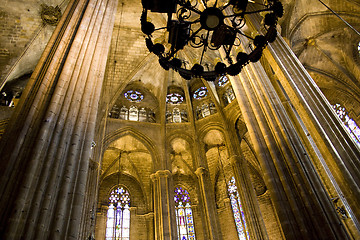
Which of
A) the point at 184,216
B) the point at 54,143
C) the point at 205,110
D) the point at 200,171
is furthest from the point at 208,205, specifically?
the point at 54,143

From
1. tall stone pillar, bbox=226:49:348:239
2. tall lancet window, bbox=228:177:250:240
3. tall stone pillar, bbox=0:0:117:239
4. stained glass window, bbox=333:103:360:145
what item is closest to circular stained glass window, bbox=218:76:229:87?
tall lancet window, bbox=228:177:250:240

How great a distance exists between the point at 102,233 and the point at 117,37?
11.4 meters

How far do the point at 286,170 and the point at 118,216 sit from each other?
39.3 ft

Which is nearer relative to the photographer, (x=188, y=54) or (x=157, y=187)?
(x=157, y=187)

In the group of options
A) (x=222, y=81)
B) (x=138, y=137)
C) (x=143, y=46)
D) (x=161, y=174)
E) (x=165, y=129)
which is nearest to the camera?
(x=161, y=174)

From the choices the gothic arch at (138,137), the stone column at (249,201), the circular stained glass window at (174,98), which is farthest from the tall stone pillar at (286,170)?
the circular stained glass window at (174,98)

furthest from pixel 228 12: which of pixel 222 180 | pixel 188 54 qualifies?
pixel 222 180

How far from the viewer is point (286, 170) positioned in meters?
6.58

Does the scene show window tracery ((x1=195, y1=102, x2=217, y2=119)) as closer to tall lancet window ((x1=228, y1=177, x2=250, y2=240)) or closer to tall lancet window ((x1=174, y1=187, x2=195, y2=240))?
tall lancet window ((x1=228, y1=177, x2=250, y2=240))

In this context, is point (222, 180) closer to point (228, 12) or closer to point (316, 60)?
point (316, 60)

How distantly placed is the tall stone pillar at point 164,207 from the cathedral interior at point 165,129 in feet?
0.21

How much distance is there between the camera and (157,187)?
1276 cm

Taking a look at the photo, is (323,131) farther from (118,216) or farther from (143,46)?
(118,216)

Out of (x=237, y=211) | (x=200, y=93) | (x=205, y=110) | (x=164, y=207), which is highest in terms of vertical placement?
(x=200, y=93)
